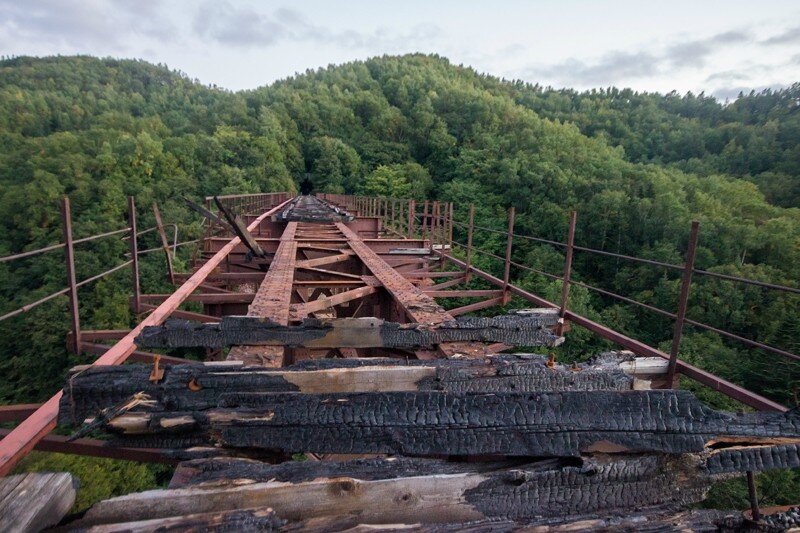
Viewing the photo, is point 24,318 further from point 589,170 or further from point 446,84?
point 446,84

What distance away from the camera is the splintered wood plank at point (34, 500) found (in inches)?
41.6

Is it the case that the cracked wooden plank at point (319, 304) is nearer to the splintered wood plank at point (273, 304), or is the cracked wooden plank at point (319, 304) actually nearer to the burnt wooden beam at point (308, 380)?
the splintered wood plank at point (273, 304)

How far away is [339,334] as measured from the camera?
2.63 m

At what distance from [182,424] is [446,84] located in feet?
327

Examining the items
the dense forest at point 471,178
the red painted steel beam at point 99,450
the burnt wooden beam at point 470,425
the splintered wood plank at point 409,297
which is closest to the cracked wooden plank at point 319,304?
the splintered wood plank at point 409,297

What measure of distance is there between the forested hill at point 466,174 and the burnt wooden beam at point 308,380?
876cm

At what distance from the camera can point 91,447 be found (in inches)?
68.7

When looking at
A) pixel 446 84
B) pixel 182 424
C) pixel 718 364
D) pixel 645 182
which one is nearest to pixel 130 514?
pixel 182 424

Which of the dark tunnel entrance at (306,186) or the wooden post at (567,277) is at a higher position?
the dark tunnel entrance at (306,186)

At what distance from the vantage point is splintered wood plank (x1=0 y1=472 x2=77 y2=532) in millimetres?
1057

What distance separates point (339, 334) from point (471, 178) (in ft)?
182

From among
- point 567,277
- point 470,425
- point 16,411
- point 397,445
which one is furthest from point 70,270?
point 567,277

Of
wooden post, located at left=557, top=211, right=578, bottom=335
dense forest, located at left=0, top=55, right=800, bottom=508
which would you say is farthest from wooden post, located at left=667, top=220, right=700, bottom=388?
dense forest, located at left=0, top=55, right=800, bottom=508

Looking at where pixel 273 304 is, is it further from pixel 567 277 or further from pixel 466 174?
pixel 466 174
